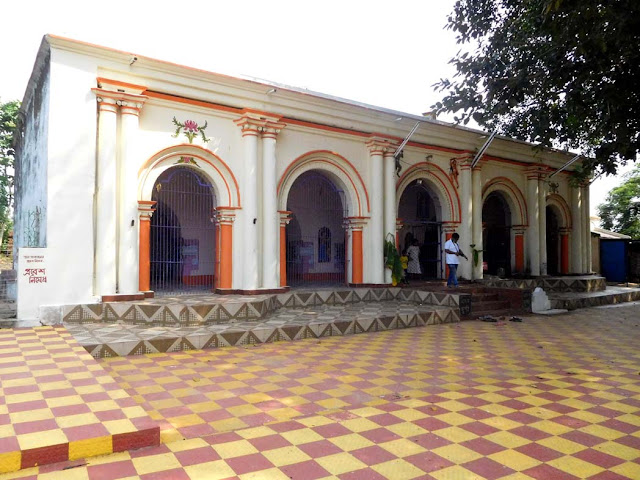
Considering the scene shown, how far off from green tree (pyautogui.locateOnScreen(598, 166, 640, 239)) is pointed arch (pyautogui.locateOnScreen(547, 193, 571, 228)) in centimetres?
1585

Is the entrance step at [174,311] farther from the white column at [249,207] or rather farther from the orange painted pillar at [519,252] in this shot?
the orange painted pillar at [519,252]

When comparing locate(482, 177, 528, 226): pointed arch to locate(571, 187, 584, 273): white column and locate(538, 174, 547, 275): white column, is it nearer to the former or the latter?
locate(538, 174, 547, 275): white column

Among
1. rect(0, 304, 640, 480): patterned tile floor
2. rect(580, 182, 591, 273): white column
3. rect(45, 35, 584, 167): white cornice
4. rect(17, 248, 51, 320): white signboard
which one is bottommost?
rect(0, 304, 640, 480): patterned tile floor

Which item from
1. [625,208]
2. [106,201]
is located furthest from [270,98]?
[625,208]

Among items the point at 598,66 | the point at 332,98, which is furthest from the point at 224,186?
the point at 598,66

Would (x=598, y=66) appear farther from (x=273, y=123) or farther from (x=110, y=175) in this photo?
(x=110, y=175)

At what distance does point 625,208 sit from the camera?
101 ft

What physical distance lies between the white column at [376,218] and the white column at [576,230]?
29.6ft

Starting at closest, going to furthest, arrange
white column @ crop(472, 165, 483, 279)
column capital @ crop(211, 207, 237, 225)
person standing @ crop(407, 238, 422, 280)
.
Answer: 1. column capital @ crop(211, 207, 237, 225)
2. white column @ crop(472, 165, 483, 279)
3. person standing @ crop(407, 238, 422, 280)

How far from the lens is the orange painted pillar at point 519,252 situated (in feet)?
49.7

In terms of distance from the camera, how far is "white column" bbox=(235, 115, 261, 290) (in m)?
9.68

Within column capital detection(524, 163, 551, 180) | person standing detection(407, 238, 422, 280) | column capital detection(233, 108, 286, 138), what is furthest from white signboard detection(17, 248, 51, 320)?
column capital detection(524, 163, 551, 180)

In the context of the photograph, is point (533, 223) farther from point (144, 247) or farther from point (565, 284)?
point (144, 247)

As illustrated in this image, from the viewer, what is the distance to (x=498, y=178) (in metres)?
14.5
